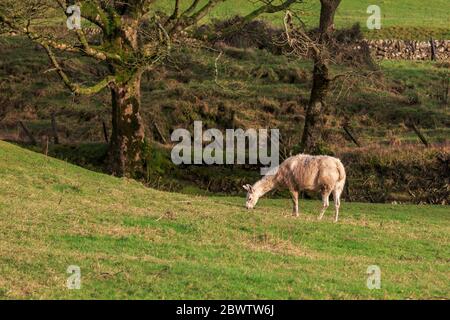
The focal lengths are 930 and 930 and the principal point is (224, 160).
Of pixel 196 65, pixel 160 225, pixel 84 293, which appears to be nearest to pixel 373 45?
pixel 196 65

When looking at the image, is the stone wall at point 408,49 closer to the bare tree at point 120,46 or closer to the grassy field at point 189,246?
the bare tree at point 120,46

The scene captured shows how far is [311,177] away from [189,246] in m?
6.76

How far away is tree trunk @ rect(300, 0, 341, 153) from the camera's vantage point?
39438 millimetres

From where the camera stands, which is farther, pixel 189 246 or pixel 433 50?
pixel 433 50

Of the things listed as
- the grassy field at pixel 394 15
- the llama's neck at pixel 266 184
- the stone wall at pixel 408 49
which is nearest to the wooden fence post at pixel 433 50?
the stone wall at pixel 408 49

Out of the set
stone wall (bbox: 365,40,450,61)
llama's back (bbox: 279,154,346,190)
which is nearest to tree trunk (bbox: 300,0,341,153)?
llama's back (bbox: 279,154,346,190)

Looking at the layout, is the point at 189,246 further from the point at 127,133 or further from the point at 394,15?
the point at 394,15

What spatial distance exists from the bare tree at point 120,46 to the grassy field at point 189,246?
203 inches

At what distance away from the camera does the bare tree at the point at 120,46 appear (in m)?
32.9

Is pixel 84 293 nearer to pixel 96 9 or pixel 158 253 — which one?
pixel 158 253

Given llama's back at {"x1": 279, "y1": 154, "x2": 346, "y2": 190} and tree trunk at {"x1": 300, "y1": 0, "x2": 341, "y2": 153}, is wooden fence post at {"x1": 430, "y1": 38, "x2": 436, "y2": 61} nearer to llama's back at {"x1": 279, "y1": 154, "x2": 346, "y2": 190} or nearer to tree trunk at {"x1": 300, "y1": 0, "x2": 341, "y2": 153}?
tree trunk at {"x1": 300, "y1": 0, "x2": 341, "y2": 153}

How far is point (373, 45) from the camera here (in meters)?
64.8

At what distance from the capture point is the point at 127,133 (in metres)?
36.3

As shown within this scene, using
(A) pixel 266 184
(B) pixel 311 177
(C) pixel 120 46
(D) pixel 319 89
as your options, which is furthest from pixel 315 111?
(B) pixel 311 177
